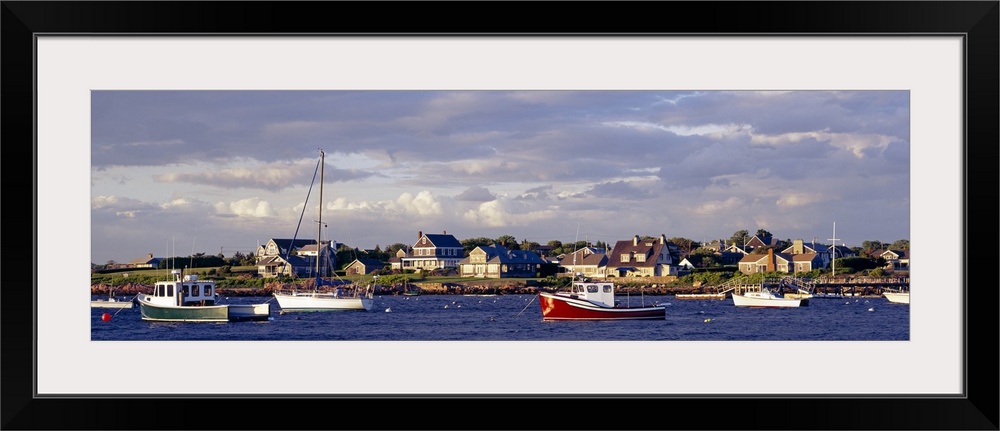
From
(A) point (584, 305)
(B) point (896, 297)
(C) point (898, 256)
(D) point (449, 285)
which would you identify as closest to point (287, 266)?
(D) point (449, 285)

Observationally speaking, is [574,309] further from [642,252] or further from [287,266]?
[642,252]

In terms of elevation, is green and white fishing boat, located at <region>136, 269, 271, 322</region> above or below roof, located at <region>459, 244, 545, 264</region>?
below

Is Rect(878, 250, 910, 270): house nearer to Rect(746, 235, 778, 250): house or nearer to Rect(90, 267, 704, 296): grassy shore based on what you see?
Rect(746, 235, 778, 250): house

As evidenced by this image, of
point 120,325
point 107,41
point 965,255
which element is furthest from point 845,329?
point 107,41

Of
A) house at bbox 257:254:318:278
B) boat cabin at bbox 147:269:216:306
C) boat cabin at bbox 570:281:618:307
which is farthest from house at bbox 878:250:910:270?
house at bbox 257:254:318:278

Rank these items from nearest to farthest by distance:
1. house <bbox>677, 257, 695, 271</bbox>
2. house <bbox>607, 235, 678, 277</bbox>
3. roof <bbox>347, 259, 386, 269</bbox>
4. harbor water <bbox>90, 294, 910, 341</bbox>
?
harbor water <bbox>90, 294, 910, 341</bbox> → roof <bbox>347, 259, 386, 269</bbox> → house <bbox>607, 235, 678, 277</bbox> → house <bbox>677, 257, 695, 271</bbox>

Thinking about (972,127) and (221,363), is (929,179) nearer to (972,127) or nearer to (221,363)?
(972,127)
